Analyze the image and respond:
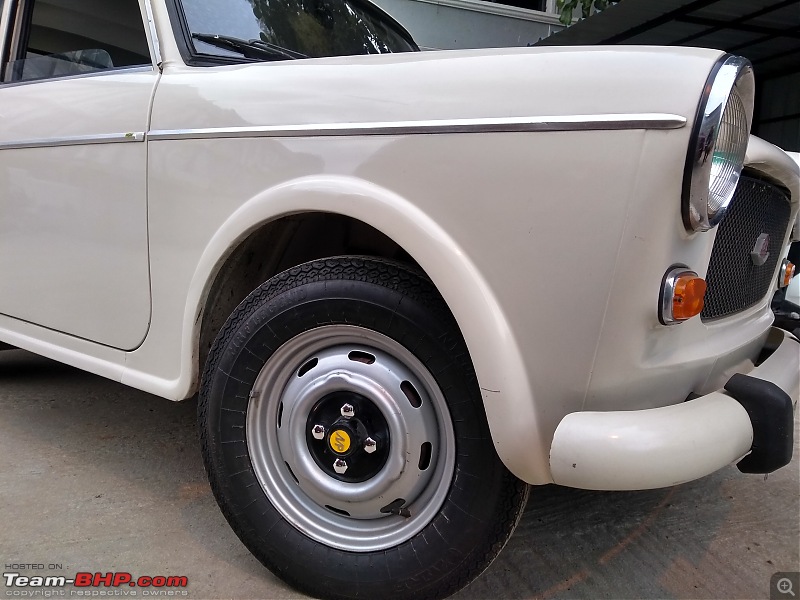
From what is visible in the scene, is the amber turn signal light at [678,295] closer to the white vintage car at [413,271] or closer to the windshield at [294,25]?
the white vintage car at [413,271]

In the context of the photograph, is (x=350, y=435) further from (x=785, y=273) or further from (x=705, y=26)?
(x=705, y=26)

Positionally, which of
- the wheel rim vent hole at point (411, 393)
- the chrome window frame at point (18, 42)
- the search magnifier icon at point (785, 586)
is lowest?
the search magnifier icon at point (785, 586)

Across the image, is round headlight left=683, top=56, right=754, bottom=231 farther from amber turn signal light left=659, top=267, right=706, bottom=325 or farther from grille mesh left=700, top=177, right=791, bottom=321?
grille mesh left=700, top=177, right=791, bottom=321

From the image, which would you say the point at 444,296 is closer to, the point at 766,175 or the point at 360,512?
the point at 360,512

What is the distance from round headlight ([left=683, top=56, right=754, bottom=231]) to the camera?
1254 millimetres

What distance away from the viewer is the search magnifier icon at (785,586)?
1.85m

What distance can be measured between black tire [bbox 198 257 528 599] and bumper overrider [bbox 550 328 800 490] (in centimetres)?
24

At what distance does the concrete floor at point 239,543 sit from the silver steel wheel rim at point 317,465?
0.87ft

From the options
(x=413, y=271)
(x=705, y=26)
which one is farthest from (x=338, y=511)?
(x=705, y=26)

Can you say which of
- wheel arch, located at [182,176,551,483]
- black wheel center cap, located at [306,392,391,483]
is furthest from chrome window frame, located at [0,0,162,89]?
black wheel center cap, located at [306,392,391,483]

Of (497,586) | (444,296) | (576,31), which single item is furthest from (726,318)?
(576,31)

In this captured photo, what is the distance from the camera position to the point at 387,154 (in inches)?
59.9

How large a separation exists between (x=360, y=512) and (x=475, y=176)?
957mm

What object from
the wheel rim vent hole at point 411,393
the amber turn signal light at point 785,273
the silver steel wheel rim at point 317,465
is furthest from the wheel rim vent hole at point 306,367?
the amber turn signal light at point 785,273
